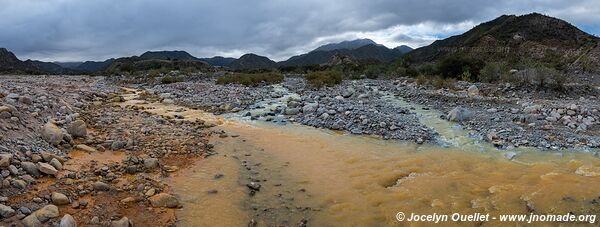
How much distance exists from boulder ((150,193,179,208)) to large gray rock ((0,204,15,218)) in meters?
1.73

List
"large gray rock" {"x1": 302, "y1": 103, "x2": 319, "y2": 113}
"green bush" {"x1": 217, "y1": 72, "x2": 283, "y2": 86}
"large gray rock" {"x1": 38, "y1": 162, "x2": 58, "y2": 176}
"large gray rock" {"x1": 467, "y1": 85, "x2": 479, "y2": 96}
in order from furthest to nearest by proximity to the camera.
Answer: "green bush" {"x1": 217, "y1": 72, "x2": 283, "y2": 86}, "large gray rock" {"x1": 467, "y1": 85, "x2": 479, "y2": 96}, "large gray rock" {"x1": 302, "y1": 103, "x2": 319, "y2": 113}, "large gray rock" {"x1": 38, "y1": 162, "x2": 58, "y2": 176}

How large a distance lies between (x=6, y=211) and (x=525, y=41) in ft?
220

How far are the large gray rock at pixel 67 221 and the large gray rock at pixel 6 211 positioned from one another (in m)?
0.64

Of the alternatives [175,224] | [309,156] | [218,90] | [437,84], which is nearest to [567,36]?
[437,84]

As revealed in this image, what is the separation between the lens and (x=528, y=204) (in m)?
5.93

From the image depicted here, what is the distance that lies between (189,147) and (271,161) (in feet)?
6.73

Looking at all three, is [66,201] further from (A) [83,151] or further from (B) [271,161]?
(B) [271,161]

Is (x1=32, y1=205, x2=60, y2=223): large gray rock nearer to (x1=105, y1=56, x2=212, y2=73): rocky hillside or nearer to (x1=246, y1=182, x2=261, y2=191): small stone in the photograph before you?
(x1=246, y1=182, x2=261, y2=191): small stone

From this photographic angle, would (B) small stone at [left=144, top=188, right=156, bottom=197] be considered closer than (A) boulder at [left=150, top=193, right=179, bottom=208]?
No

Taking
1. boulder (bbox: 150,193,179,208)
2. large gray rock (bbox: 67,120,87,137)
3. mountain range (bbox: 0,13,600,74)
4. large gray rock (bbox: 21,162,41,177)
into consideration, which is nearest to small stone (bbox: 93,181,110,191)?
boulder (bbox: 150,193,179,208)

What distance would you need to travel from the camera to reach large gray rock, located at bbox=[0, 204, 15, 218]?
500cm

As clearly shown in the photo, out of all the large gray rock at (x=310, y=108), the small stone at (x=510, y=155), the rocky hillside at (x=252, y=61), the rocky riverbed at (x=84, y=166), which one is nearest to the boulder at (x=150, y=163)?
the rocky riverbed at (x=84, y=166)

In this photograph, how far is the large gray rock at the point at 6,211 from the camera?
5.00m

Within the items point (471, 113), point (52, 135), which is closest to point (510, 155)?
point (471, 113)
